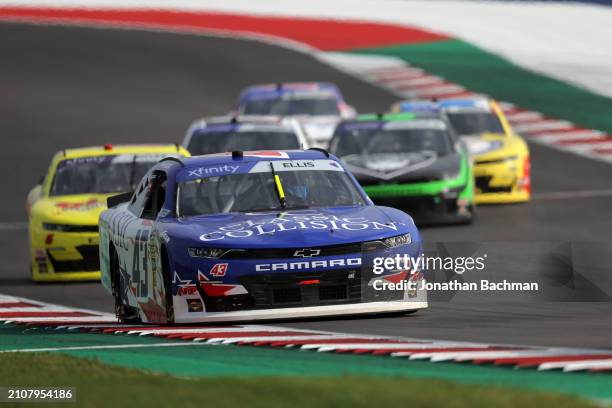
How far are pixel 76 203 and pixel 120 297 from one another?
4.36 metres

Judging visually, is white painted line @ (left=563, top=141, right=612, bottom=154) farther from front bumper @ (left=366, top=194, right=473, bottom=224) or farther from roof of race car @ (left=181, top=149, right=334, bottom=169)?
roof of race car @ (left=181, top=149, right=334, bottom=169)

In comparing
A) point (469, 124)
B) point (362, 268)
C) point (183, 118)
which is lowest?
point (183, 118)

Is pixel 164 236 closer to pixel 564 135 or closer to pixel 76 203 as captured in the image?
pixel 76 203

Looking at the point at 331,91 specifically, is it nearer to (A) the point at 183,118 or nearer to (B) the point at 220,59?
(A) the point at 183,118

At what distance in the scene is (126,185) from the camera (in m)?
18.0

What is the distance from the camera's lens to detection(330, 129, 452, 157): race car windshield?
70.8 feet

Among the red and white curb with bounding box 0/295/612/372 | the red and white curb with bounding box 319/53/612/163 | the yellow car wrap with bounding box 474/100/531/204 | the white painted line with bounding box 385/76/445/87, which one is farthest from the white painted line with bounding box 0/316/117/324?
the white painted line with bounding box 385/76/445/87

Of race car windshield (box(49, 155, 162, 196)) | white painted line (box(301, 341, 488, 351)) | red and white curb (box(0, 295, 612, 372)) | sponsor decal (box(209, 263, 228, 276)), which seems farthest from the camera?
race car windshield (box(49, 155, 162, 196))

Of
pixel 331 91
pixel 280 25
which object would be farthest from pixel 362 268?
pixel 280 25

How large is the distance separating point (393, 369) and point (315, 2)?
40379 mm

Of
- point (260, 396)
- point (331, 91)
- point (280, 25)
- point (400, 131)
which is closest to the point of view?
point (260, 396)

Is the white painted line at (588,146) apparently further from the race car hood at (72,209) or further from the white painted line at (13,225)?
the race car hood at (72,209)

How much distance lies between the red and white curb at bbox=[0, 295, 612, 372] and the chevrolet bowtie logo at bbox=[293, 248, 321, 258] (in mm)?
513

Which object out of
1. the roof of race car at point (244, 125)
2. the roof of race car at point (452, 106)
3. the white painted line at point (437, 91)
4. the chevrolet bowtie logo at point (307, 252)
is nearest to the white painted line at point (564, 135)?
the white painted line at point (437, 91)
